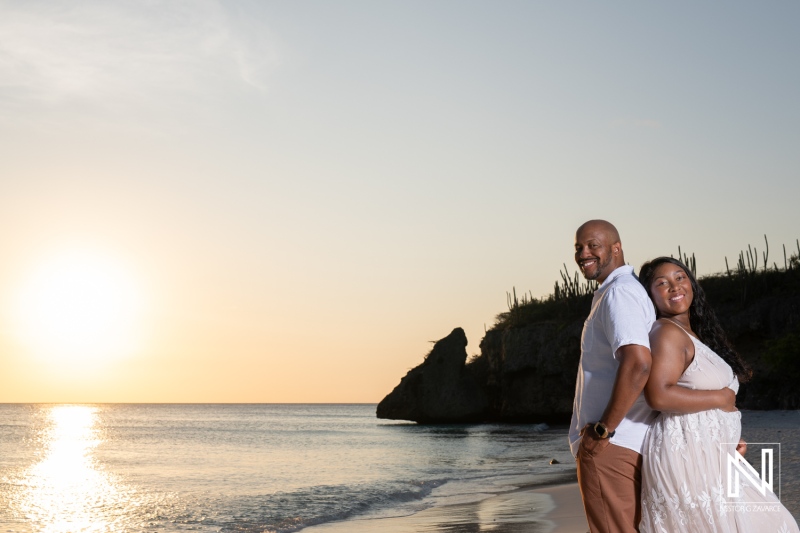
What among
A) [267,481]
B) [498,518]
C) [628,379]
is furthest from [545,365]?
[628,379]

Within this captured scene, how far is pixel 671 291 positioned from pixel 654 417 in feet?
1.98

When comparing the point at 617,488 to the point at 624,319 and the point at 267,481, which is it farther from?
the point at 267,481

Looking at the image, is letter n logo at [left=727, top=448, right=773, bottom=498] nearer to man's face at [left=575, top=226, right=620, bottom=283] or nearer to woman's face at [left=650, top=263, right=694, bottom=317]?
woman's face at [left=650, top=263, right=694, bottom=317]

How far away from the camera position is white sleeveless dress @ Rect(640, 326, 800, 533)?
11.1 feet

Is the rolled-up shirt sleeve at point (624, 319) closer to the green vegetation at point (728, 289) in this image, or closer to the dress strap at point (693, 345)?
the dress strap at point (693, 345)

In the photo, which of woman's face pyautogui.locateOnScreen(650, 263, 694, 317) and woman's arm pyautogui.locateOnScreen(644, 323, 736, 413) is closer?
woman's arm pyautogui.locateOnScreen(644, 323, 736, 413)

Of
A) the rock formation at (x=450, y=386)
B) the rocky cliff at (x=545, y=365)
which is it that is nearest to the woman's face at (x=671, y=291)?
the rocky cliff at (x=545, y=365)

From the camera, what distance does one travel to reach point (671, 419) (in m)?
3.56

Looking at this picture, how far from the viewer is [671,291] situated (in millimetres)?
3834

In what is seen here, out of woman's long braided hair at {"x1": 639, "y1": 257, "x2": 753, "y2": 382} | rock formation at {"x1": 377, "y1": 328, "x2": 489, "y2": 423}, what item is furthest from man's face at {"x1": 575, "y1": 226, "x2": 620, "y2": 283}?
rock formation at {"x1": 377, "y1": 328, "x2": 489, "y2": 423}

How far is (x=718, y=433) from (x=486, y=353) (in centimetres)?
5398

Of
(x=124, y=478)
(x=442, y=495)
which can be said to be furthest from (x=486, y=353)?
(x=442, y=495)

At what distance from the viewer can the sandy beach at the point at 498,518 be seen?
30.3ft

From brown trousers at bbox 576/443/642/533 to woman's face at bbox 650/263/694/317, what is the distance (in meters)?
0.71
